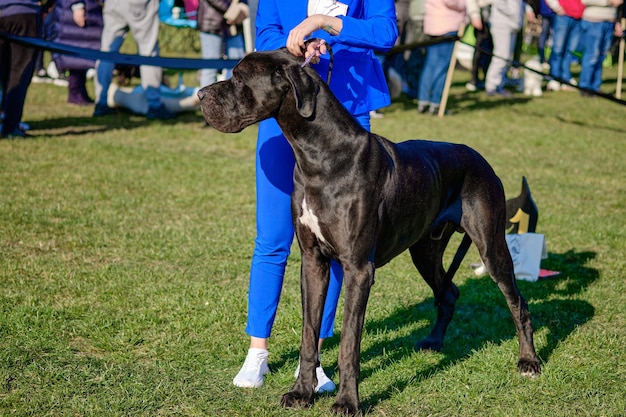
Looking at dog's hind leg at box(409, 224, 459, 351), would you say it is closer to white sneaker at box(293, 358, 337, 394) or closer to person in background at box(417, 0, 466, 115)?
white sneaker at box(293, 358, 337, 394)

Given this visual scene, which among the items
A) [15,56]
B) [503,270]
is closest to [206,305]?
[503,270]

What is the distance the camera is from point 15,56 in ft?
32.7

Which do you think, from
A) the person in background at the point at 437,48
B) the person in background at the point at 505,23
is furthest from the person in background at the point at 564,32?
the person in background at the point at 437,48

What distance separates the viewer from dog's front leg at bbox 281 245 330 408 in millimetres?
3791

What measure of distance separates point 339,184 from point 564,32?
14523 millimetres

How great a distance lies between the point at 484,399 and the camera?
13.4 feet

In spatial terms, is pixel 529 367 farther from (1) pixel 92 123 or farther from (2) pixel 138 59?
(1) pixel 92 123

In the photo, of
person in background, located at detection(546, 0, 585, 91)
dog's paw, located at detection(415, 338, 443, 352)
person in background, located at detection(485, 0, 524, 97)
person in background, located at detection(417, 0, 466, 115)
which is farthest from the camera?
person in background, located at detection(546, 0, 585, 91)

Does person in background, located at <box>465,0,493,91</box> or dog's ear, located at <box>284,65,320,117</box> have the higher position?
dog's ear, located at <box>284,65,320,117</box>

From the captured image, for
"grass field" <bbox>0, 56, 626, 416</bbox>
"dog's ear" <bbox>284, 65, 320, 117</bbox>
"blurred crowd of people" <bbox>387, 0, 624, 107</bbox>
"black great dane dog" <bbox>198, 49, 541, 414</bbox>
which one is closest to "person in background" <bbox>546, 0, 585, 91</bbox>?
"blurred crowd of people" <bbox>387, 0, 624, 107</bbox>

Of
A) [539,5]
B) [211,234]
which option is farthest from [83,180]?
[539,5]

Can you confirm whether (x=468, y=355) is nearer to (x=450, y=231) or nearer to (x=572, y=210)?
(x=450, y=231)

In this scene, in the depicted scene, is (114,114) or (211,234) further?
(114,114)

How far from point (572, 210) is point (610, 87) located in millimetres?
12385
